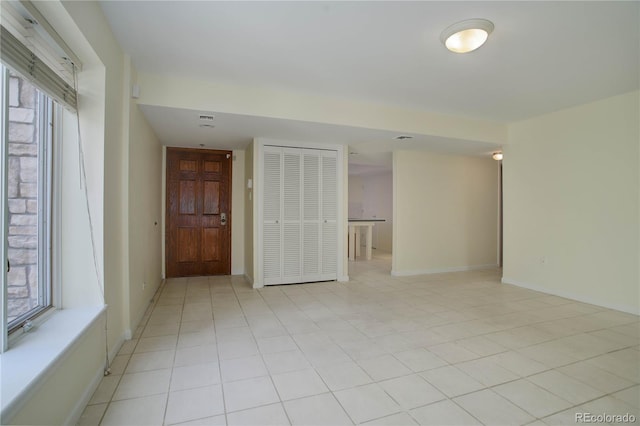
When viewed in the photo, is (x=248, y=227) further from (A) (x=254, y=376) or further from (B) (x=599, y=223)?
(B) (x=599, y=223)

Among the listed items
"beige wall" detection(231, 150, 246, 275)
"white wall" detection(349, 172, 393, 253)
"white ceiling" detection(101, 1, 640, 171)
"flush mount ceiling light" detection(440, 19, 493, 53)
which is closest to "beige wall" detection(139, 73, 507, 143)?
"white ceiling" detection(101, 1, 640, 171)

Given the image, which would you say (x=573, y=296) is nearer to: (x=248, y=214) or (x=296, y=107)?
(x=296, y=107)

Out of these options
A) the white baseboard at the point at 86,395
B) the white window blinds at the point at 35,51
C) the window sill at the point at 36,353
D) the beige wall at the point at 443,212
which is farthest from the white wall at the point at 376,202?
the white window blinds at the point at 35,51

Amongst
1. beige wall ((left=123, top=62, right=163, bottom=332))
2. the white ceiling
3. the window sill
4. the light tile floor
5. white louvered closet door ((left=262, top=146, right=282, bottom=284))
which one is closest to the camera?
the window sill

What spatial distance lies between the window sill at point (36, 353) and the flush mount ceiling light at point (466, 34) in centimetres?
311

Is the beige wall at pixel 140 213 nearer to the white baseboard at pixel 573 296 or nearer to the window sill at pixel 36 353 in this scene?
the window sill at pixel 36 353

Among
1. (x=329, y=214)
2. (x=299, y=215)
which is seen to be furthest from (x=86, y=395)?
(x=329, y=214)

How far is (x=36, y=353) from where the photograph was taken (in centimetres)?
143

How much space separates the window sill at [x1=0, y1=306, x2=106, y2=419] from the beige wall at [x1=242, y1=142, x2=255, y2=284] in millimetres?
2878

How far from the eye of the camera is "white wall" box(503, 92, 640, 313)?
3.58m

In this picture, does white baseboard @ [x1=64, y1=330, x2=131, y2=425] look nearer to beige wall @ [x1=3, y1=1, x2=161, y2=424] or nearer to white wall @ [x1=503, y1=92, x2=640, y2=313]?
beige wall @ [x1=3, y1=1, x2=161, y2=424]

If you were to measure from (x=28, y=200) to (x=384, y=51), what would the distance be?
271cm

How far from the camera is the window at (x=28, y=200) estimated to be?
158 cm

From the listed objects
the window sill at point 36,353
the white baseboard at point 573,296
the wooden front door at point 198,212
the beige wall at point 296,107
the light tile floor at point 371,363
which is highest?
the beige wall at point 296,107
